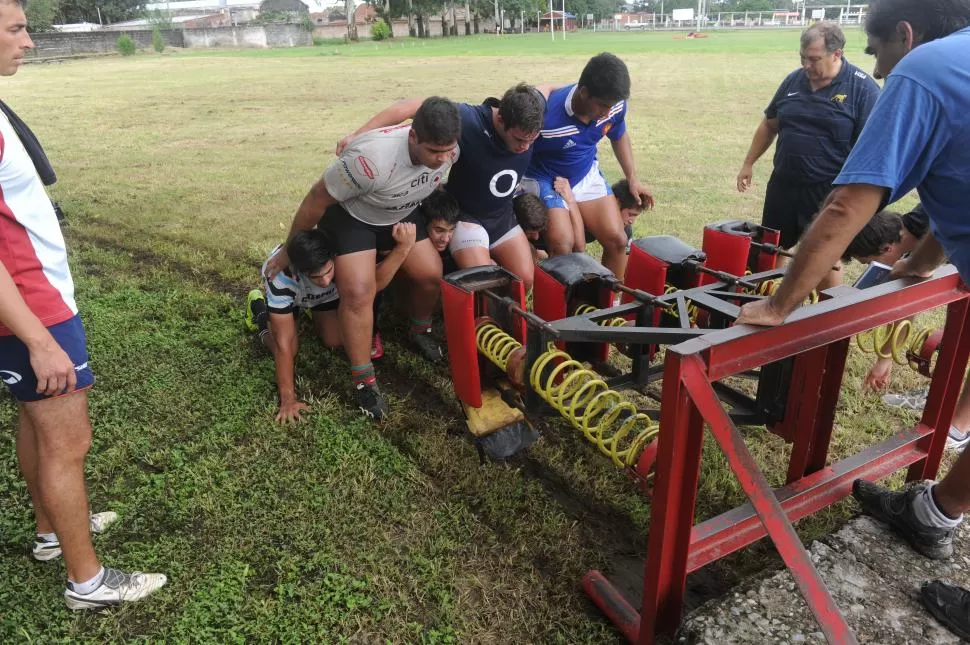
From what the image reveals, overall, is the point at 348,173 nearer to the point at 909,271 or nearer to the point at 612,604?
the point at 612,604

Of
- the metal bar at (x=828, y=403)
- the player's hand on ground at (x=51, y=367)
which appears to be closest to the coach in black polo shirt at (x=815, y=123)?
the metal bar at (x=828, y=403)

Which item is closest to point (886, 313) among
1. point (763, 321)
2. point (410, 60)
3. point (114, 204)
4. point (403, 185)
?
point (763, 321)

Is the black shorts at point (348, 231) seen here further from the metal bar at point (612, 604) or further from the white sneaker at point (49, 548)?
the metal bar at point (612, 604)

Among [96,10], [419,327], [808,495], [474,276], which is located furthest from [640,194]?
[96,10]

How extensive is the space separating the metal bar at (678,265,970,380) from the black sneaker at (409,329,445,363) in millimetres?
2618

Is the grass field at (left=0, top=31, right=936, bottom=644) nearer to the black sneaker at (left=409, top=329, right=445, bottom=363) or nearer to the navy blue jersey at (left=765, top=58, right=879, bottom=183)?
the black sneaker at (left=409, top=329, right=445, bottom=363)

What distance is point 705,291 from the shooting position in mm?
3322

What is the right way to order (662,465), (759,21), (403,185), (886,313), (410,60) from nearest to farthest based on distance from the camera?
1. (662,465)
2. (886,313)
3. (403,185)
4. (410,60)
5. (759,21)

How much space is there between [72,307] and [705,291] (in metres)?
2.64

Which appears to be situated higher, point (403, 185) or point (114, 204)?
point (403, 185)

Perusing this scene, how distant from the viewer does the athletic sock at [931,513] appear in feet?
8.65

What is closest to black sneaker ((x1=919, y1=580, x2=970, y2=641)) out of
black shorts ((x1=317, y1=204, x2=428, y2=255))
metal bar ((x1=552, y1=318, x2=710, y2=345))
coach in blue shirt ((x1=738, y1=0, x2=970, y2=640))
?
coach in blue shirt ((x1=738, y1=0, x2=970, y2=640))

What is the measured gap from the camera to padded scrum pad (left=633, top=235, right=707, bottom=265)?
152 inches

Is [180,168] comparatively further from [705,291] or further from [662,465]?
[662,465]
